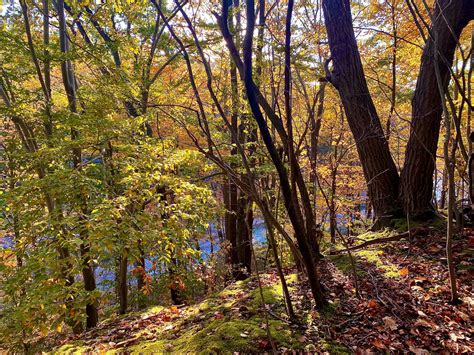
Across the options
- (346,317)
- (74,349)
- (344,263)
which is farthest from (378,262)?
(74,349)

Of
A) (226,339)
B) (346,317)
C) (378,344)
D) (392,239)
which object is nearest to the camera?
(378,344)

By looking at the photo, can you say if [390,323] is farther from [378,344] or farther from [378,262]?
[378,262]

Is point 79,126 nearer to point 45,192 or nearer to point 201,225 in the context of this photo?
point 45,192

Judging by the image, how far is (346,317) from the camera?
2434 mm

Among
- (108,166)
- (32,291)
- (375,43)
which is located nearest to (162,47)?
(108,166)

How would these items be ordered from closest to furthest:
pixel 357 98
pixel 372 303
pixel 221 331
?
pixel 221 331 < pixel 372 303 < pixel 357 98

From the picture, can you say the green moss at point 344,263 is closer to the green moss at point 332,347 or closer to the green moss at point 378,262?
the green moss at point 378,262

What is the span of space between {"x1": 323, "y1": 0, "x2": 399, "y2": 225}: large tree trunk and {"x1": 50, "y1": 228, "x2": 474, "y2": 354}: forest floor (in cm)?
99

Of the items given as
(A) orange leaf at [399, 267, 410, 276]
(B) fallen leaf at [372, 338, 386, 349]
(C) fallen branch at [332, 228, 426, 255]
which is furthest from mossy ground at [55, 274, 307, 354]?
(C) fallen branch at [332, 228, 426, 255]

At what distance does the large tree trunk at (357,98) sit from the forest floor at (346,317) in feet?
3.26

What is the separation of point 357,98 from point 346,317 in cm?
325

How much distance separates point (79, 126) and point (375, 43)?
737cm

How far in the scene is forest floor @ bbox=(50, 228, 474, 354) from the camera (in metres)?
2.07

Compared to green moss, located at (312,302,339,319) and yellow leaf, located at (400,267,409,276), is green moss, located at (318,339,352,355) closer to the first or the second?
green moss, located at (312,302,339,319)
